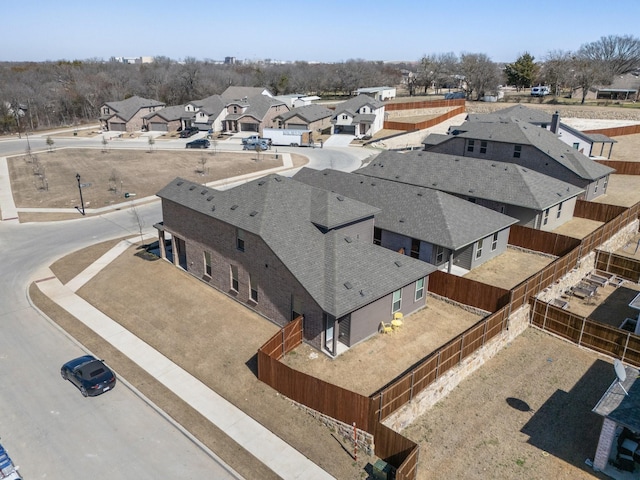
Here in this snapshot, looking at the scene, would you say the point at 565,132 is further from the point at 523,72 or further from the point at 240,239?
the point at 523,72

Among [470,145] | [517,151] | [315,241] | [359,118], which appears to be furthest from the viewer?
[359,118]

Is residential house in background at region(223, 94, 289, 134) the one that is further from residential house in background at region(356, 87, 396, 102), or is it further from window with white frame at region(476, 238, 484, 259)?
window with white frame at region(476, 238, 484, 259)

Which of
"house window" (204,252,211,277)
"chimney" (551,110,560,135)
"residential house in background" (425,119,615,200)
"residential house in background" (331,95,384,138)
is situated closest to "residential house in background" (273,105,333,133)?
"residential house in background" (331,95,384,138)

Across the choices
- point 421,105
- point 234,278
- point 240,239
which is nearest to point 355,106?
point 421,105

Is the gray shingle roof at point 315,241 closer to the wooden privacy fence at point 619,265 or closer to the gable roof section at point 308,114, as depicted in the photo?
the wooden privacy fence at point 619,265

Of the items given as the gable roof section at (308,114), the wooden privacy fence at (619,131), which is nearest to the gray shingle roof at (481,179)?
the gable roof section at (308,114)

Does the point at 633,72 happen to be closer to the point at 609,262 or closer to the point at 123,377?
the point at 609,262
